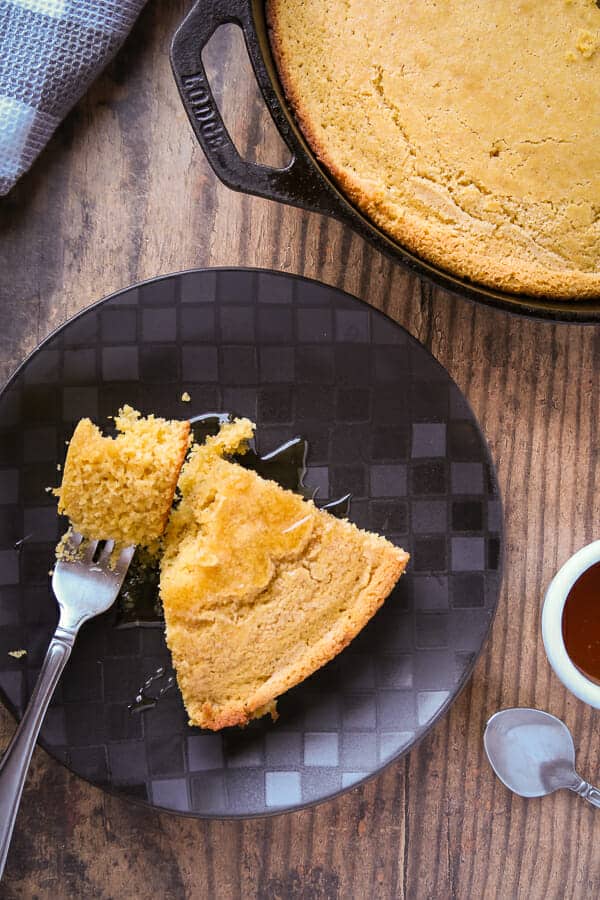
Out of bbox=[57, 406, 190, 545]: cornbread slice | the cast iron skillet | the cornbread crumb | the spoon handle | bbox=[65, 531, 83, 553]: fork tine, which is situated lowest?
the spoon handle

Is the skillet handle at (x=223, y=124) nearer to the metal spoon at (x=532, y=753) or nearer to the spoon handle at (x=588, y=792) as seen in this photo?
the metal spoon at (x=532, y=753)

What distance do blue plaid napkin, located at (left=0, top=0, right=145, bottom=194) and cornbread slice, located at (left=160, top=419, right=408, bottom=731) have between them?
633 millimetres

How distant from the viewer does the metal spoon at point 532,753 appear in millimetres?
1501

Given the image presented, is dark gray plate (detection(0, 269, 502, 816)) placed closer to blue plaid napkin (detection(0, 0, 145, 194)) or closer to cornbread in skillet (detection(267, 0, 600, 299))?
cornbread in skillet (detection(267, 0, 600, 299))

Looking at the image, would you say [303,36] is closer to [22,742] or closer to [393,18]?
[393,18]

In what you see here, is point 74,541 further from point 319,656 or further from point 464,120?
point 464,120

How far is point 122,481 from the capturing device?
132 centimetres

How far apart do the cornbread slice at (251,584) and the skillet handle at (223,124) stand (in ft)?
1.29

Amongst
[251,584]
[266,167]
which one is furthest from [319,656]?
[266,167]

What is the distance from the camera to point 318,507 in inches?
55.8

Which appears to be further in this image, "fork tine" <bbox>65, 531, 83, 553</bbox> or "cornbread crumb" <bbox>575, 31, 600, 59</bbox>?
"fork tine" <bbox>65, 531, 83, 553</bbox>

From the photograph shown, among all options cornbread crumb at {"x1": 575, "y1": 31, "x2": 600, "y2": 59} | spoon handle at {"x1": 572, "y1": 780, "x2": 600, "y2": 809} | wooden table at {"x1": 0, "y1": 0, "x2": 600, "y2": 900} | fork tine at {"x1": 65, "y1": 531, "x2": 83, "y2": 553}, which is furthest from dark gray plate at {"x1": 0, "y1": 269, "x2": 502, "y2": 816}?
cornbread crumb at {"x1": 575, "y1": 31, "x2": 600, "y2": 59}

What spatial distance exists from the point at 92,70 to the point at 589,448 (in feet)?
3.77

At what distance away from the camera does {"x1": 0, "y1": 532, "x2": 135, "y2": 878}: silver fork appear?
1.32 m
